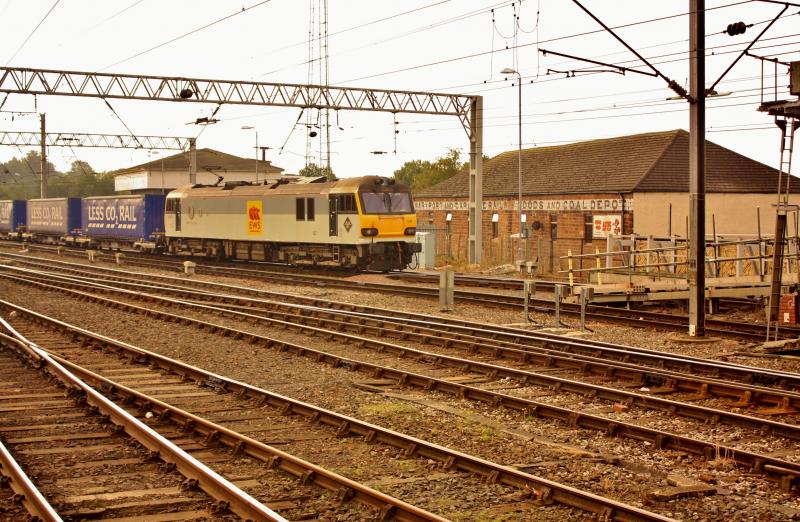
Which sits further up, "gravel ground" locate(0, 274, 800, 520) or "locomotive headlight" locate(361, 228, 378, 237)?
"locomotive headlight" locate(361, 228, 378, 237)

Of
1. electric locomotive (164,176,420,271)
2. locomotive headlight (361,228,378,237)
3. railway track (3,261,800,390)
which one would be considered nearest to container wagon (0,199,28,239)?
electric locomotive (164,176,420,271)

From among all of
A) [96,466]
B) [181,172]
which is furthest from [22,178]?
[96,466]

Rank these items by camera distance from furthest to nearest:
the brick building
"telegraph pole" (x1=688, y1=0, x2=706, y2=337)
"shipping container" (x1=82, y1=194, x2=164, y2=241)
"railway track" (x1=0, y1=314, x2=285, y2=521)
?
"shipping container" (x1=82, y1=194, x2=164, y2=241)
the brick building
"telegraph pole" (x1=688, y1=0, x2=706, y2=337)
"railway track" (x1=0, y1=314, x2=285, y2=521)

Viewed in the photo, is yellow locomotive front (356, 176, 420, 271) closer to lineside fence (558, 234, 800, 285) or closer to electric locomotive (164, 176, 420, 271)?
electric locomotive (164, 176, 420, 271)

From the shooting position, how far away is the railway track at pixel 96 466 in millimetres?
6871

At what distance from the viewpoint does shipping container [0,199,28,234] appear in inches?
2342

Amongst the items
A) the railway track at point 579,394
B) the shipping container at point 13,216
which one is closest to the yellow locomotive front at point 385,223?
the railway track at point 579,394

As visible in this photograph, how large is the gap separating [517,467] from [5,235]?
6600cm

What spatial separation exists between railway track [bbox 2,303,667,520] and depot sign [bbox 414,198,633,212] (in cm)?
2632

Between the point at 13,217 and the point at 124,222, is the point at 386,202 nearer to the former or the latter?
the point at 124,222

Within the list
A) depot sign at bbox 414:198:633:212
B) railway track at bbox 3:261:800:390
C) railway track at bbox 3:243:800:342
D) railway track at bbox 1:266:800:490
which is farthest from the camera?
depot sign at bbox 414:198:633:212

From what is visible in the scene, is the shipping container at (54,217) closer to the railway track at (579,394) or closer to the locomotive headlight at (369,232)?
the locomotive headlight at (369,232)

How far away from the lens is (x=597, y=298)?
66.5 ft

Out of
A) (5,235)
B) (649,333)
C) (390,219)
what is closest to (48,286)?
(390,219)
